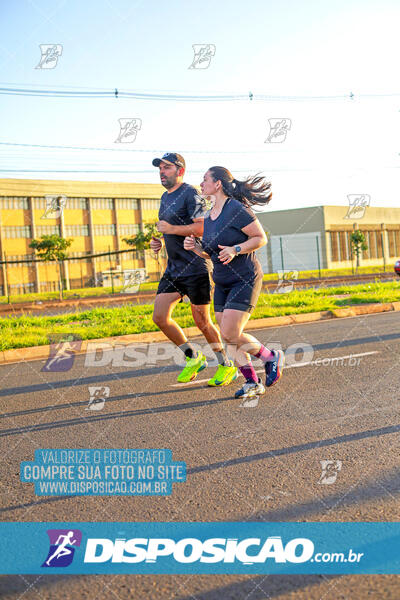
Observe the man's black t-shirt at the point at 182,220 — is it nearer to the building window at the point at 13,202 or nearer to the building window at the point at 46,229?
the building window at the point at 13,202

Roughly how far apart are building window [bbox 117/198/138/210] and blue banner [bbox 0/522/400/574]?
66.0 meters

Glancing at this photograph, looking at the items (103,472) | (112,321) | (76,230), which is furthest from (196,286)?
(76,230)

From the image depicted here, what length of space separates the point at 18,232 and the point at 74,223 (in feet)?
20.4

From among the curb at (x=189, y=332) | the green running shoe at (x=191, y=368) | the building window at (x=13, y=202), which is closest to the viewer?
the green running shoe at (x=191, y=368)

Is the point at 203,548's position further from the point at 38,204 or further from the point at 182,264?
the point at 38,204

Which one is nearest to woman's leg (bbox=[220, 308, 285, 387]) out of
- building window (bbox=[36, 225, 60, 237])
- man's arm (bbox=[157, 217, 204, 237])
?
man's arm (bbox=[157, 217, 204, 237])

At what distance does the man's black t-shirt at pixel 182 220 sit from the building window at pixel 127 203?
62483mm

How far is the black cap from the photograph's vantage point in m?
5.90

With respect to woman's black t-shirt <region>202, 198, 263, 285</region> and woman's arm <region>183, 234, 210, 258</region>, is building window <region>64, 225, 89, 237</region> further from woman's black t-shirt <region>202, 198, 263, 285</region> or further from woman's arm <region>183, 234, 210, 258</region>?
woman's black t-shirt <region>202, 198, 263, 285</region>

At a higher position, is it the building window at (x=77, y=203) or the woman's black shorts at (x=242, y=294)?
the building window at (x=77, y=203)

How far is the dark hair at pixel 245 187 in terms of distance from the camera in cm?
556

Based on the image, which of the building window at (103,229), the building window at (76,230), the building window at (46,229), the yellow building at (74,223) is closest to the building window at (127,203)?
the yellow building at (74,223)

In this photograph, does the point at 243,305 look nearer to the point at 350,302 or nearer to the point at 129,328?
the point at 129,328

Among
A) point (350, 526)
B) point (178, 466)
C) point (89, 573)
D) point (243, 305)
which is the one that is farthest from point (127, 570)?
point (243, 305)
